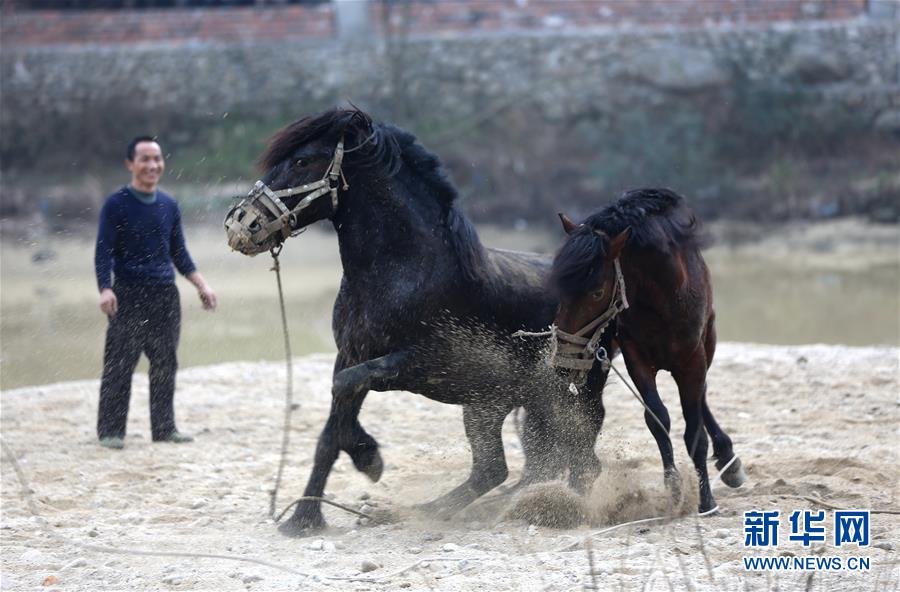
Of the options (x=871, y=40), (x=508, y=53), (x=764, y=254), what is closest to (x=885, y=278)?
(x=764, y=254)

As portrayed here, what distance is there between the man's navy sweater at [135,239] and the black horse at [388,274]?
207cm

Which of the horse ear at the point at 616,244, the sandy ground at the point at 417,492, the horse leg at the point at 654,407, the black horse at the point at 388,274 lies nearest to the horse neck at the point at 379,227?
the black horse at the point at 388,274

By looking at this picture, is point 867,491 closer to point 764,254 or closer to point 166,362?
point 166,362

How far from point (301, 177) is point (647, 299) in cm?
171

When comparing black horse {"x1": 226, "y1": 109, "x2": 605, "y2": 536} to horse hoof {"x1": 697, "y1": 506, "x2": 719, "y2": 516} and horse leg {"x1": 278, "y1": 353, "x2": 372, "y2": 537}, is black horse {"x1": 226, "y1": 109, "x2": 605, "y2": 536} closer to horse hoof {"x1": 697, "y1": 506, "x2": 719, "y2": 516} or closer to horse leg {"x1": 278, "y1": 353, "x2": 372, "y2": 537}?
horse leg {"x1": 278, "y1": 353, "x2": 372, "y2": 537}

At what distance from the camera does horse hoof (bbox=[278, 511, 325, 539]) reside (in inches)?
204

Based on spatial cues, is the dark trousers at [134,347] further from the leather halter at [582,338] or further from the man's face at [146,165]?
A: the leather halter at [582,338]

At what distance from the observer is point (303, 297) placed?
547 inches

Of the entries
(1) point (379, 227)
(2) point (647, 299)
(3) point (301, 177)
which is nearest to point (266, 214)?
(3) point (301, 177)

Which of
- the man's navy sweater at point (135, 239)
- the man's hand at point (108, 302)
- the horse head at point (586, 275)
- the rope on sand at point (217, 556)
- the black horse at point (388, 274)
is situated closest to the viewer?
the rope on sand at point (217, 556)

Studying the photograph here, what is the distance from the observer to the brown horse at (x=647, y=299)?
4.69 m

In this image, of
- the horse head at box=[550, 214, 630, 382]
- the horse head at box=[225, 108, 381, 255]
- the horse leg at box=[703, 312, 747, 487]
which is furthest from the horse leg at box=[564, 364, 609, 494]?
the horse head at box=[225, 108, 381, 255]

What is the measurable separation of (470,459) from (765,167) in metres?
12.8

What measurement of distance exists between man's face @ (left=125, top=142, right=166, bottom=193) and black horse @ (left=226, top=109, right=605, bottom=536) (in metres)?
Result: 2.01
